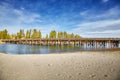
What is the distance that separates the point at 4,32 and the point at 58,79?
110796 mm

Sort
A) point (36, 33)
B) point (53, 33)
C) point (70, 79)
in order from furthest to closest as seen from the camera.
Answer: point (36, 33), point (53, 33), point (70, 79)

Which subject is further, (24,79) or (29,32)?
(29,32)

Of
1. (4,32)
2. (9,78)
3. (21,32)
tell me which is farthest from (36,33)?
(9,78)

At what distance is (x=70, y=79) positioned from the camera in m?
6.19

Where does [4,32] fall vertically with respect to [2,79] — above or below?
above

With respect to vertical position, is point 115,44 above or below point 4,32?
below

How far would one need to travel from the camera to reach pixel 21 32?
4478 inches

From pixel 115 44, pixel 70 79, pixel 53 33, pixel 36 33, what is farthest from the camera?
pixel 36 33

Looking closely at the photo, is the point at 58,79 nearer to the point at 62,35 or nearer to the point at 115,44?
the point at 115,44

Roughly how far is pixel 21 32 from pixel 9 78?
112240 mm

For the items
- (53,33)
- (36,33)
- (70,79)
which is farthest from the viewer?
(36,33)

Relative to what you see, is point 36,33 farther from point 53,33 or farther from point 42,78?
point 42,78

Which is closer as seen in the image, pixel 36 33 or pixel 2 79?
pixel 2 79

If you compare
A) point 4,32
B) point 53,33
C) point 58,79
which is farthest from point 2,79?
point 4,32
